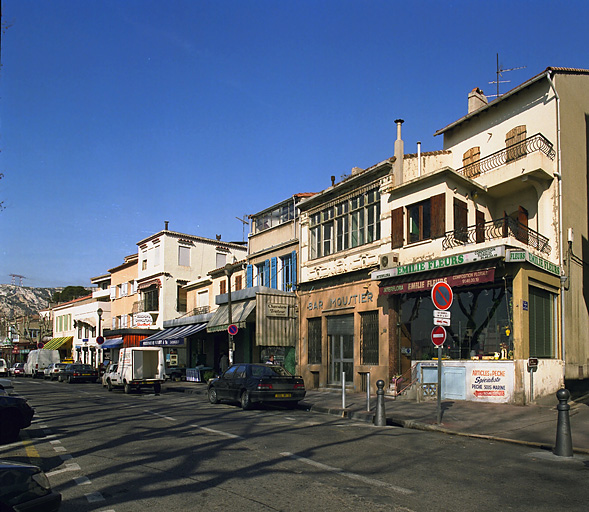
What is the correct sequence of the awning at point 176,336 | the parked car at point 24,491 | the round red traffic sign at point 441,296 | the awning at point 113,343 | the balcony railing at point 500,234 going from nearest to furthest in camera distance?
1. the parked car at point 24,491
2. the round red traffic sign at point 441,296
3. the balcony railing at point 500,234
4. the awning at point 176,336
5. the awning at point 113,343

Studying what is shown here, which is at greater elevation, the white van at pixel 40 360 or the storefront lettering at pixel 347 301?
the storefront lettering at pixel 347 301

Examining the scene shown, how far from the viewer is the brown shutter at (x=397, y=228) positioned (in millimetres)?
21469

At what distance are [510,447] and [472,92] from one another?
58.1ft

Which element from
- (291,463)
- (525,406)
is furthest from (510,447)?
(525,406)

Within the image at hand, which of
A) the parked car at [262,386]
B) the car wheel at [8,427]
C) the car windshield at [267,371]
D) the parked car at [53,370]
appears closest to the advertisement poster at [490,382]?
the parked car at [262,386]

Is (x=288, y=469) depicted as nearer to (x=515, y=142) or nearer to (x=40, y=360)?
(x=515, y=142)

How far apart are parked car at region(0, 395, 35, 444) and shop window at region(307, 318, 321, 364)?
620 inches

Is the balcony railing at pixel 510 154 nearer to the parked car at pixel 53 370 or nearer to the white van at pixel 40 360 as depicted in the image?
the parked car at pixel 53 370

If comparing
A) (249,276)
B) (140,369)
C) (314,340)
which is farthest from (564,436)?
(249,276)

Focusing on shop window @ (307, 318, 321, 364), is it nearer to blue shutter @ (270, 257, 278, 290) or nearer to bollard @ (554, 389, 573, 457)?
blue shutter @ (270, 257, 278, 290)

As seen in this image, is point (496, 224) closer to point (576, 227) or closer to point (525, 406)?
point (576, 227)

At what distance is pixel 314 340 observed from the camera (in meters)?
26.1

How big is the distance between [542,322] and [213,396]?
1126 cm

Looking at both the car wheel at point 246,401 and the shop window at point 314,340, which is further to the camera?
the shop window at point 314,340
